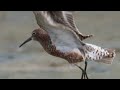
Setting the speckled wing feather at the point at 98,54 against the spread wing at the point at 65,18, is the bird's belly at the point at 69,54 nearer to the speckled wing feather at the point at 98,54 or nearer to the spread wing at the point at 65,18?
the speckled wing feather at the point at 98,54

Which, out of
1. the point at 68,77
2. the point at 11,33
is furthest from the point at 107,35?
the point at 11,33

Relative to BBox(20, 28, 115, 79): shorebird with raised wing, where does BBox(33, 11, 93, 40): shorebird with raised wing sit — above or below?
above

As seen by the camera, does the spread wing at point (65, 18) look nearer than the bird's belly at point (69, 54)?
Yes

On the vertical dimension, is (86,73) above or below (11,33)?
below

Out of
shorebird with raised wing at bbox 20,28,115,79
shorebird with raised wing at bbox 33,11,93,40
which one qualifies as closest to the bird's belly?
shorebird with raised wing at bbox 20,28,115,79

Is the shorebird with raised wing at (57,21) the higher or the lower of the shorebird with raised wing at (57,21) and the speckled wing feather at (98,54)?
the higher

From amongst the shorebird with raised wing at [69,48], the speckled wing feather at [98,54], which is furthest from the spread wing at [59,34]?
the speckled wing feather at [98,54]

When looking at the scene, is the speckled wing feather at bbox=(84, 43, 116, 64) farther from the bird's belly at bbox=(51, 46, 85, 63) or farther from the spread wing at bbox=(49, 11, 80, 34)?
the spread wing at bbox=(49, 11, 80, 34)

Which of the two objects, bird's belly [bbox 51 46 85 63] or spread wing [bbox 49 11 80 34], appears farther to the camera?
bird's belly [bbox 51 46 85 63]

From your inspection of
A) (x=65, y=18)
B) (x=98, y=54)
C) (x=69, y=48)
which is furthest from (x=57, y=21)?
(x=98, y=54)

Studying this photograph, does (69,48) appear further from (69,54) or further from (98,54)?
(98,54)

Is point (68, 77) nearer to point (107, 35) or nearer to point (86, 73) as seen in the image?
point (86, 73)

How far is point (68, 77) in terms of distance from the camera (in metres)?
6.25
